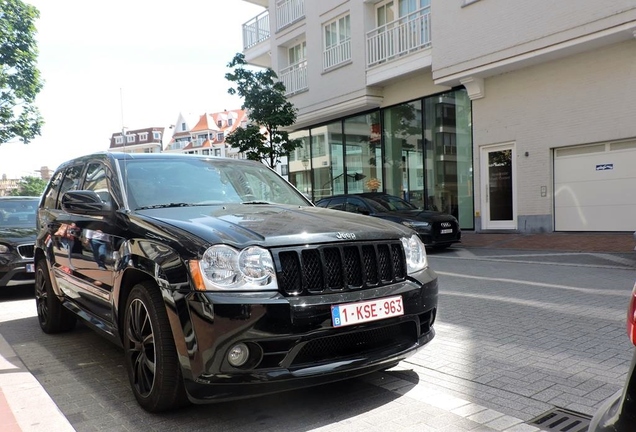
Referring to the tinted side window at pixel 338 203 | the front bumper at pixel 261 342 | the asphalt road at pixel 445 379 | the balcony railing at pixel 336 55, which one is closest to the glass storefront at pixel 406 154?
the balcony railing at pixel 336 55

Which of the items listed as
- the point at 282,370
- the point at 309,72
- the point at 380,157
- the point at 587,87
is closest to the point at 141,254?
the point at 282,370

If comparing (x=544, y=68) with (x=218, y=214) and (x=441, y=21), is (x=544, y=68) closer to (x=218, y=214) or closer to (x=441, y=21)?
(x=441, y=21)

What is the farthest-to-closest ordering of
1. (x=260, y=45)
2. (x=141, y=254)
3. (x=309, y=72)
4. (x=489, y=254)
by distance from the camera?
(x=260, y=45), (x=309, y=72), (x=489, y=254), (x=141, y=254)

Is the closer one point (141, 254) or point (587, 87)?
point (141, 254)

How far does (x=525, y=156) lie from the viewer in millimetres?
14086

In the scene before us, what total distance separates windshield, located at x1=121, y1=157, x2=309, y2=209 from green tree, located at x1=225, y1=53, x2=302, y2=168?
14285mm

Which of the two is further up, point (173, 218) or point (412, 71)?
point (412, 71)

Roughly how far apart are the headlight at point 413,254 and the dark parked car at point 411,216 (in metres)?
8.52

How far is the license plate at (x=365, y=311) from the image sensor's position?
2.90 metres

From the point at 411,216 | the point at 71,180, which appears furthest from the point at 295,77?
the point at 71,180

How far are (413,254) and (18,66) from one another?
20899mm

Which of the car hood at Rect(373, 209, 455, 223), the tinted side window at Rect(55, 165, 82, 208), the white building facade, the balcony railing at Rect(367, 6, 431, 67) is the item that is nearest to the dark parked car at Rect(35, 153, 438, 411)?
the tinted side window at Rect(55, 165, 82, 208)

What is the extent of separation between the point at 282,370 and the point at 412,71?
1497 cm

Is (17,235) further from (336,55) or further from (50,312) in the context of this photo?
(336,55)
